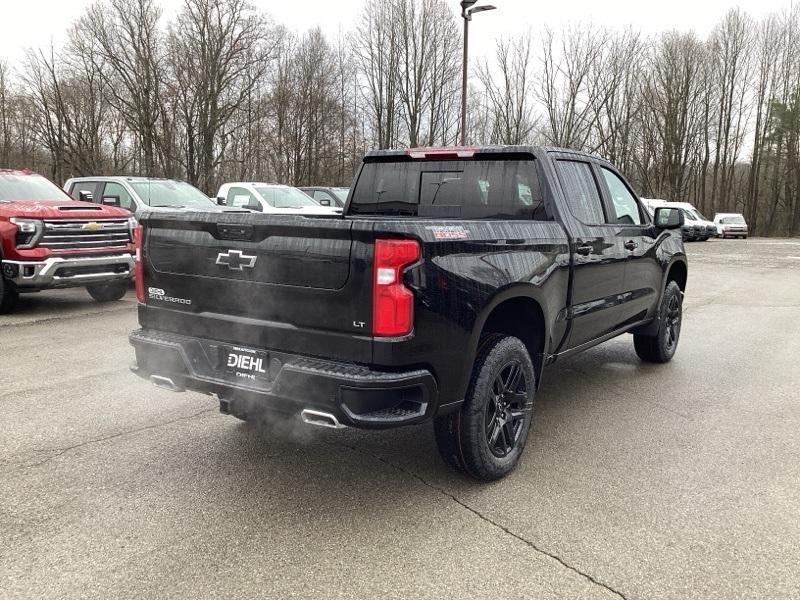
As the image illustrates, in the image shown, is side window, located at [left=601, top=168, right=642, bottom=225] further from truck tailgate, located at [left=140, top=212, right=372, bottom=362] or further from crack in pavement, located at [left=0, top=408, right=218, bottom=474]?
crack in pavement, located at [left=0, top=408, right=218, bottom=474]

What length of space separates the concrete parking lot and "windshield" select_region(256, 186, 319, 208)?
31.0 feet

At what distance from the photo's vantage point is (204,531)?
2.97 metres

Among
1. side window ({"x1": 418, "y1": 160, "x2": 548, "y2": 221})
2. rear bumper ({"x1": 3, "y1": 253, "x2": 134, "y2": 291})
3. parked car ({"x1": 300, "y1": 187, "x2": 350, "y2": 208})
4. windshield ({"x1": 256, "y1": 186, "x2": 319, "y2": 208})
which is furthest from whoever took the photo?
parked car ({"x1": 300, "y1": 187, "x2": 350, "y2": 208})

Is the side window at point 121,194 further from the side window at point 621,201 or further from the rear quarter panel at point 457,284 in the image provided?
the rear quarter panel at point 457,284

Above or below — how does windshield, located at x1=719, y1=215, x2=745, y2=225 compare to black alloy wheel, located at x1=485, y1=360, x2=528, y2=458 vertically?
above

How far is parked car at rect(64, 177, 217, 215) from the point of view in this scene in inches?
440

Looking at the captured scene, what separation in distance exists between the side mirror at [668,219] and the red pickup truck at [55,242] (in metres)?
6.97

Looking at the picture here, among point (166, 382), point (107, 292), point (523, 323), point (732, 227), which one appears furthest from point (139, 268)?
point (732, 227)

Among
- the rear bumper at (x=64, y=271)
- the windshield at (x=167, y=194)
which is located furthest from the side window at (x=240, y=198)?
the rear bumper at (x=64, y=271)

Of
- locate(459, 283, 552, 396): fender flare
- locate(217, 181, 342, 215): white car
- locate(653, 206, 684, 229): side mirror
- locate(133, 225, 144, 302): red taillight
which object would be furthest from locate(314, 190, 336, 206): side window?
locate(459, 283, 552, 396): fender flare

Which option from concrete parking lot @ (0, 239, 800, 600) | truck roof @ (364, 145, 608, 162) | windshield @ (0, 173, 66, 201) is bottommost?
concrete parking lot @ (0, 239, 800, 600)

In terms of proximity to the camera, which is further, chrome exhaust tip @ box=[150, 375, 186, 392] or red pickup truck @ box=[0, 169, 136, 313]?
red pickup truck @ box=[0, 169, 136, 313]

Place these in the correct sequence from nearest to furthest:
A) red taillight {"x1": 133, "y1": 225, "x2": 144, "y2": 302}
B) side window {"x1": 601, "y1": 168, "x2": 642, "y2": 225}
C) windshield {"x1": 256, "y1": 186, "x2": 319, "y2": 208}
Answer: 1. red taillight {"x1": 133, "y1": 225, "x2": 144, "y2": 302}
2. side window {"x1": 601, "y1": 168, "x2": 642, "y2": 225}
3. windshield {"x1": 256, "y1": 186, "x2": 319, "y2": 208}

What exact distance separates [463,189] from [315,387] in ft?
6.45
